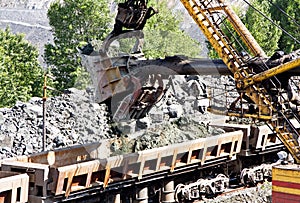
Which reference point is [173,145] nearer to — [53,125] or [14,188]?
[14,188]

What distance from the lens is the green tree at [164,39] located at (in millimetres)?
27906

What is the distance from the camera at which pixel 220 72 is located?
11.4 m

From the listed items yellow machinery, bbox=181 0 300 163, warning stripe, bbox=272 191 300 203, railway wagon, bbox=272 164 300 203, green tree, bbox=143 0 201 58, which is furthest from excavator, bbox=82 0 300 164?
green tree, bbox=143 0 201 58

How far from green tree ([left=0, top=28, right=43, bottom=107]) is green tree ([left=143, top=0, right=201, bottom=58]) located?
5662 millimetres

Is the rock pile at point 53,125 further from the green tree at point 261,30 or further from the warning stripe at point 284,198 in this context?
the green tree at point 261,30

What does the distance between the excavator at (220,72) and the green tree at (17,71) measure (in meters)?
15.0

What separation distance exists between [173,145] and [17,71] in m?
18.6

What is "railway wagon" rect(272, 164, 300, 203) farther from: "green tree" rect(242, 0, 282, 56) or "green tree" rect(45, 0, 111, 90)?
"green tree" rect(242, 0, 282, 56)

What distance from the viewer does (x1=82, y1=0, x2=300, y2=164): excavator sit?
34.7 ft

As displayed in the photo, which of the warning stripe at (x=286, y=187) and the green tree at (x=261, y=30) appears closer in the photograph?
the warning stripe at (x=286, y=187)

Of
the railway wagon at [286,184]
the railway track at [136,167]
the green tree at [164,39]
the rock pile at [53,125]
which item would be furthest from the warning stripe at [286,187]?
the green tree at [164,39]

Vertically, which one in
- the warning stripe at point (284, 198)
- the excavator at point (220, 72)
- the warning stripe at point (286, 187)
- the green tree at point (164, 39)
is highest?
the green tree at point (164, 39)

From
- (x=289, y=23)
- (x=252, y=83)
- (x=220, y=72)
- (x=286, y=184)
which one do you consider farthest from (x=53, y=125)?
(x=289, y=23)

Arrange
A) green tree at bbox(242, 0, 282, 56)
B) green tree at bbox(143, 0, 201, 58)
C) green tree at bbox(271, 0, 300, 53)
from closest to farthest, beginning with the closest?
green tree at bbox(143, 0, 201, 58)
green tree at bbox(242, 0, 282, 56)
green tree at bbox(271, 0, 300, 53)
